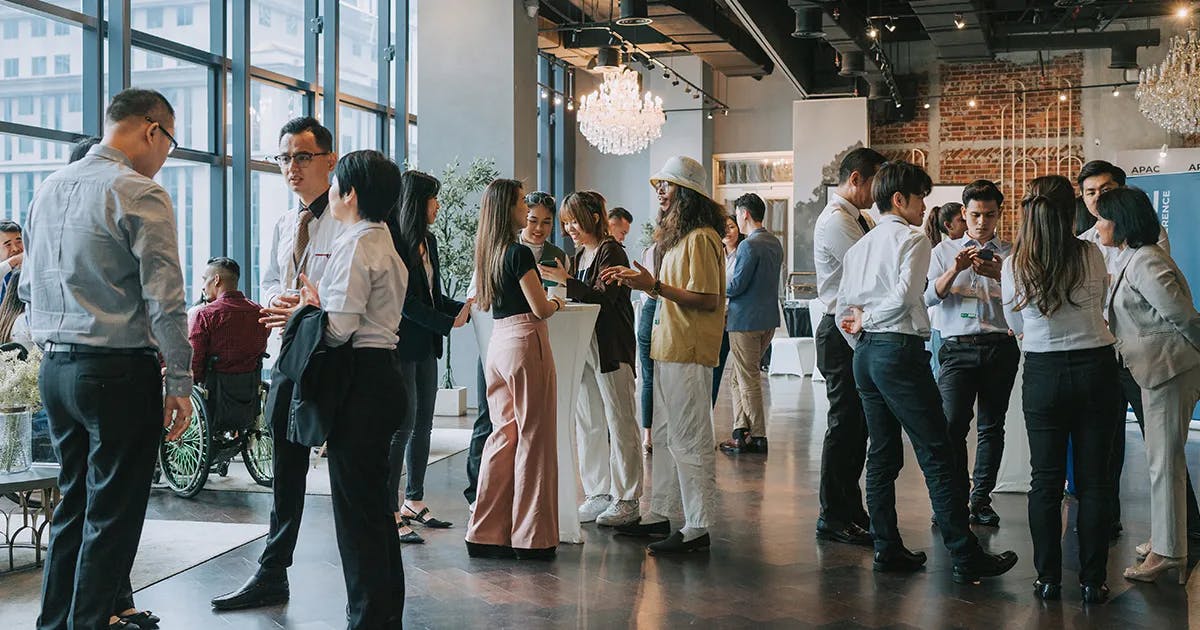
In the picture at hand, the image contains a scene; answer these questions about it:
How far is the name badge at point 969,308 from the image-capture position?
521 cm

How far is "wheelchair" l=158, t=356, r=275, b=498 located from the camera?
6.02m

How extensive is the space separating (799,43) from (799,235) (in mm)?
3134

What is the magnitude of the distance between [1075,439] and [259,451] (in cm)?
441

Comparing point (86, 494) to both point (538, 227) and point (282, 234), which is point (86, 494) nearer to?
point (282, 234)

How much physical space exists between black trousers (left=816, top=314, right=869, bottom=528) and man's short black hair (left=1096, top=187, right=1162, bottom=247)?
1175mm

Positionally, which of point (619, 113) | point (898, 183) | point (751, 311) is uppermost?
point (619, 113)

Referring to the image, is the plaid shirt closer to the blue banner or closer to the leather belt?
the leather belt

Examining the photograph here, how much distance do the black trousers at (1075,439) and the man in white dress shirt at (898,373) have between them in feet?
1.02

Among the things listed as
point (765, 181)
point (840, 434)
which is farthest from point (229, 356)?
point (765, 181)

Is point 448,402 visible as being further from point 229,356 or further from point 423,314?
point 423,314

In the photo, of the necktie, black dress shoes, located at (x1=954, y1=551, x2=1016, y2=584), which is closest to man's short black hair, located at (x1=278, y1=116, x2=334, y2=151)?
the necktie

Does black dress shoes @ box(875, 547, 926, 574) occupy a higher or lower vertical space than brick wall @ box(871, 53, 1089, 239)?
lower

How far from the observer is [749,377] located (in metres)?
7.88

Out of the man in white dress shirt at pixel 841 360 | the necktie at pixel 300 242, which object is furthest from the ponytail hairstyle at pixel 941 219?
the necktie at pixel 300 242
